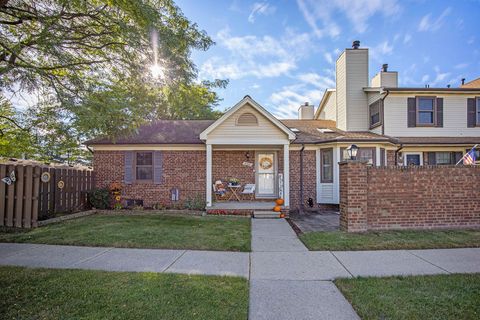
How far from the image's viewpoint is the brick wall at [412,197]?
6344 mm

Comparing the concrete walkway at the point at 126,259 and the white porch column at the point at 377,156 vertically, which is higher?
the white porch column at the point at 377,156

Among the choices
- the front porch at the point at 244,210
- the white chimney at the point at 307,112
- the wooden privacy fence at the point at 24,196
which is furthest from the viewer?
the white chimney at the point at 307,112

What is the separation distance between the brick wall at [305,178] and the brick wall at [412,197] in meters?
4.00

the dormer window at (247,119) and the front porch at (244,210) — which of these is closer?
the front porch at (244,210)

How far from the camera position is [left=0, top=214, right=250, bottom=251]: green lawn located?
17.7 ft

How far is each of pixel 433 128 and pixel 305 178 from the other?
292 inches

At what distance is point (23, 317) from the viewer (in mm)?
2627

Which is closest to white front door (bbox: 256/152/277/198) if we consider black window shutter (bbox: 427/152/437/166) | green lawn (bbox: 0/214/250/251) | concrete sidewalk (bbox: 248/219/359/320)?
green lawn (bbox: 0/214/250/251)

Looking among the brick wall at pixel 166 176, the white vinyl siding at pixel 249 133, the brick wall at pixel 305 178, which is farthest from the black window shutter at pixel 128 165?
the brick wall at pixel 305 178

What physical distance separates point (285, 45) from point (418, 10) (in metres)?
5.11

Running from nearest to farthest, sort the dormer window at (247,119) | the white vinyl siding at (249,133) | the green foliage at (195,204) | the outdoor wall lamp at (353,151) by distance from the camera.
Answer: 1. the outdoor wall lamp at (353,151)
2. the white vinyl siding at (249,133)
3. the dormer window at (247,119)
4. the green foliage at (195,204)

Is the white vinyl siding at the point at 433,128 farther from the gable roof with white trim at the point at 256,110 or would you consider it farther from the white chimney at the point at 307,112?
the white chimney at the point at 307,112

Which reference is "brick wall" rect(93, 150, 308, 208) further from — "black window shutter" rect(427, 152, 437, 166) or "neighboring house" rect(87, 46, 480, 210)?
"black window shutter" rect(427, 152, 437, 166)

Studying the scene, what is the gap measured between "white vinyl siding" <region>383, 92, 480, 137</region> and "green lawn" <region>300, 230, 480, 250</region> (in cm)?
677
